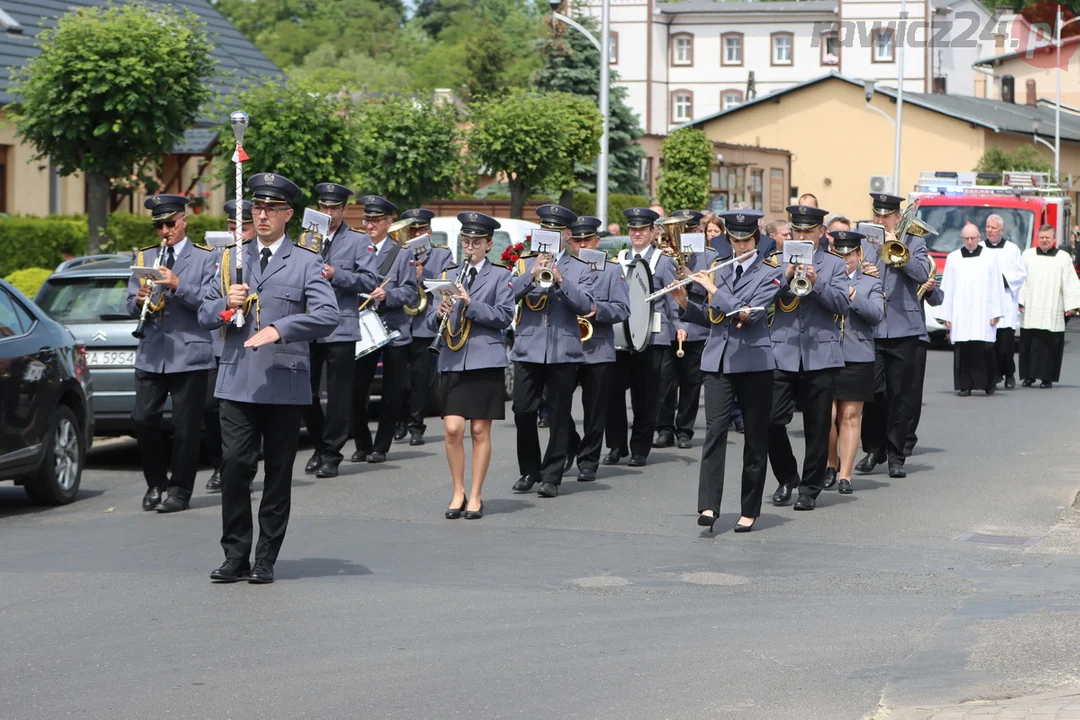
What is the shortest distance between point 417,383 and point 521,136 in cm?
2043

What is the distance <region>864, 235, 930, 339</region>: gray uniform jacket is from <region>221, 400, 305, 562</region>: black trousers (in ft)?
19.2

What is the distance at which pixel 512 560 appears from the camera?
912cm

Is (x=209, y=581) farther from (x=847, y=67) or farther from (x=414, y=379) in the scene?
(x=847, y=67)

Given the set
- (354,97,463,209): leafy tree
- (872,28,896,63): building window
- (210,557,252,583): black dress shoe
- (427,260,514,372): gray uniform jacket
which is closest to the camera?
(210,557,252,583): black dress shoe

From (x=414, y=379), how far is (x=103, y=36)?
28.0ft

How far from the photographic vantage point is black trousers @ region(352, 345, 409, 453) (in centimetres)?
1345

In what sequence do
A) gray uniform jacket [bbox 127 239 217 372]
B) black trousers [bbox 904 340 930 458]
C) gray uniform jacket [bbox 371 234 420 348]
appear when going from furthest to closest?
gray uniform jacket [bbox 371 234 420 348] < black trousers [bbox 904 340 930 458] < gray uniform jacket [bbox 127 239 217 372]

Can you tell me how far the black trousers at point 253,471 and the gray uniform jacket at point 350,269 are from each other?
427cm

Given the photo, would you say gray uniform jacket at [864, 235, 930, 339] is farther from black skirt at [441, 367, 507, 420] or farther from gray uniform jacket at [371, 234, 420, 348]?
gray uniform jacket at [371, 234, 420, 348]

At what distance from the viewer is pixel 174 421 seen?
1104cm

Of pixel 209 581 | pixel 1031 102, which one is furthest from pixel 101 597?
pixel 1031 102

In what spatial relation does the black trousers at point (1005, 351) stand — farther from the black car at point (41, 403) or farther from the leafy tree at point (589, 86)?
the leafy tree at point (589, 86)

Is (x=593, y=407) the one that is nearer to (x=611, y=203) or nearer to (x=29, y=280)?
(x=29, y=280)

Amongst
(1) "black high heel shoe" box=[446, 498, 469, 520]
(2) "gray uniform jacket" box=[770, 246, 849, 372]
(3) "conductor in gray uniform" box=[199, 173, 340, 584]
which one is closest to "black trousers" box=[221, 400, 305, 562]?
(3) "conductor in gray uniform" box=[199, 173, 340, 584]
